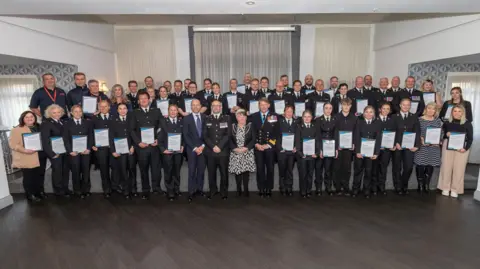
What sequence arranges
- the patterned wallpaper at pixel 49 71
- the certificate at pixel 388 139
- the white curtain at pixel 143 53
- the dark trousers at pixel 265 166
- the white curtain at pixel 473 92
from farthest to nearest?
the white curtain at pixel 143 53 → the white curtain at pixel 473 92 → the patterned wallpaper at pixel 49 71 → the dark trousers at pixel 265 166 → the certificate at pixel 388 139

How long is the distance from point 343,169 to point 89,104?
4740 mm

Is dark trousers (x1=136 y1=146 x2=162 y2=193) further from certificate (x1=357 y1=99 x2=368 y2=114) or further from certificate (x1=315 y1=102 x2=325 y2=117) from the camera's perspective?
certificate (x1=357 y1=99 x2=368 y2=114)

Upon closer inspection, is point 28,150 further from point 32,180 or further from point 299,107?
point 299,107

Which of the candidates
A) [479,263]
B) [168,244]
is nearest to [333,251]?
[479,263]

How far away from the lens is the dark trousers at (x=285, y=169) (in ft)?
16.5

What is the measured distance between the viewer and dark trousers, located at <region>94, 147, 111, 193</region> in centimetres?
507

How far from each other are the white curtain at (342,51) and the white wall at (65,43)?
22.2ft

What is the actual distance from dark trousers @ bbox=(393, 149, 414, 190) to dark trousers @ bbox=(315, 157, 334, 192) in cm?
115

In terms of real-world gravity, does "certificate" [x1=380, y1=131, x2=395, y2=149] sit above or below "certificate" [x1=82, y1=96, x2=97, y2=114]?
below

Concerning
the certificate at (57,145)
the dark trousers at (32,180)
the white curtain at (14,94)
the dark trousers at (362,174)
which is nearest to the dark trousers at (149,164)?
the certificate at (57,145)

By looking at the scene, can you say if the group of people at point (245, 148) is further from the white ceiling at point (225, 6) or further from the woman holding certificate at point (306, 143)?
the white ceiling at point (225, 6)

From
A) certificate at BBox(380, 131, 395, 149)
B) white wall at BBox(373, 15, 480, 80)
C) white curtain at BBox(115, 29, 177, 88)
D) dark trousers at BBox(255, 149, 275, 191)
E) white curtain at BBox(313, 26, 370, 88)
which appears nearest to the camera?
certificate at BBox(380, 131, 395, 149)

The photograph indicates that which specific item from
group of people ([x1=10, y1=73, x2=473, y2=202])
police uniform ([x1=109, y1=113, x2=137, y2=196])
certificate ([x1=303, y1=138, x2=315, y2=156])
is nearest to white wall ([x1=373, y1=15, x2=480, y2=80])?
group of people ([x1=10, y1=73, x2=473, y2=202])

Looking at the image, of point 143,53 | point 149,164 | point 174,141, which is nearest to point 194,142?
point 174,141
